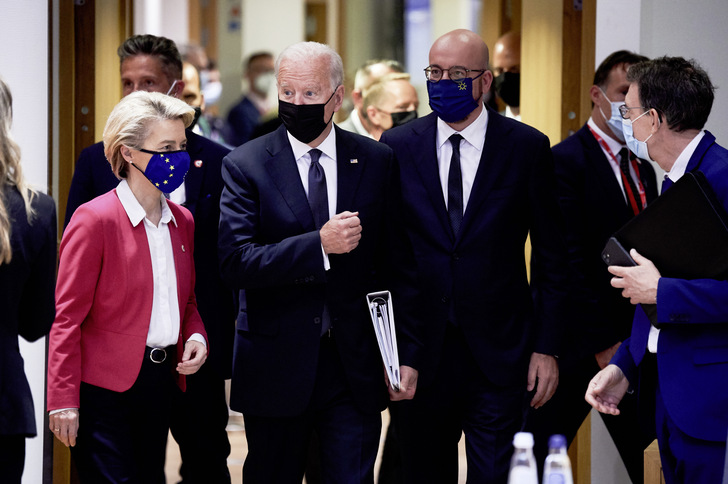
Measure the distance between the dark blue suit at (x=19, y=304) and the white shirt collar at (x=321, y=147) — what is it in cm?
79

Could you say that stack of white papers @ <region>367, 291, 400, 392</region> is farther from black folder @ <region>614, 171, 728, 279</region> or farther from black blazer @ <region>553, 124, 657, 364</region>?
black blazer @ <region>553, 124, 657, 364</region>

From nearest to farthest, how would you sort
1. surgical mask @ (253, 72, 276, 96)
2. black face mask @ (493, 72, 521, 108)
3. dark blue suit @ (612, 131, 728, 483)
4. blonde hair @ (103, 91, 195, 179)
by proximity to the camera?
dark blue suit @ (612, 131, 728, 483), blonde hair @ (103, 91, 195, 179), black face mask @ (493, 72, 521, 108), surgical mask @ (253, 72, 276, 96)

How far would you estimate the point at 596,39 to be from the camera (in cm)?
463

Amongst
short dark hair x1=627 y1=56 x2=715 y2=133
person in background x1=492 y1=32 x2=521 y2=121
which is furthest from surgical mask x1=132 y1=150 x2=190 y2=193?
person in background x1=492 y1=32 x2=521 y2=121

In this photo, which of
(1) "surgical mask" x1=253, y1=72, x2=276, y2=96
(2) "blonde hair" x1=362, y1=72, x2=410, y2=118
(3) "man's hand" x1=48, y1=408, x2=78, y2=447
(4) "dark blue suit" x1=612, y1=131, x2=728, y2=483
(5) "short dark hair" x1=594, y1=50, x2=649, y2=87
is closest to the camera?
(4) "dark blue suit" x1=612, y1=131, x2=728, y2=483

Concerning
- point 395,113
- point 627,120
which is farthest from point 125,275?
point 395,113

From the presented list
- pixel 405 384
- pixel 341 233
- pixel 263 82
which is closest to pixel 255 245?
pixel 341 233

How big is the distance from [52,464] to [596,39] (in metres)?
3.01

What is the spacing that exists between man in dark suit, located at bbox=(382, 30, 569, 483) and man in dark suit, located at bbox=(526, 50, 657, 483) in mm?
411

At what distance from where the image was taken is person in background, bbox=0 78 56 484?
9.18ft

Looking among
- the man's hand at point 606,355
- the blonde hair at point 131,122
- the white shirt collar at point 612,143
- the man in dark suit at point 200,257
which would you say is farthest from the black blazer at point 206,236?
the white shirt collar at point 612,143

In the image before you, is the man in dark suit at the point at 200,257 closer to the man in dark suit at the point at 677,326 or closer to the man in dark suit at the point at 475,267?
the man in dark suit at the point at 475,267

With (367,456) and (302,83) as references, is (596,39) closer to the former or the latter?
(302,83)

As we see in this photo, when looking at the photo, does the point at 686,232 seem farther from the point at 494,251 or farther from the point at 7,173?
the point at 7,173
